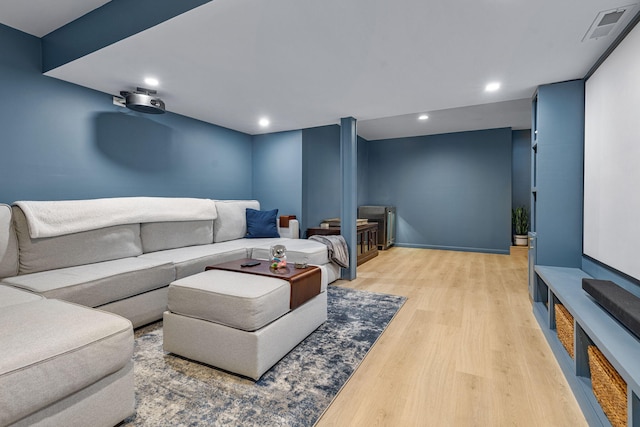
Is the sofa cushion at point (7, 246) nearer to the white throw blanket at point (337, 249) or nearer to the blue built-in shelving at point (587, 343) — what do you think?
the white throw blanket at point (337, 249)

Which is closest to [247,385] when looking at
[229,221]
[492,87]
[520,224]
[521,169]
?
[229,221]

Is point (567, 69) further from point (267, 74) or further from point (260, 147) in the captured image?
point (260, 147)

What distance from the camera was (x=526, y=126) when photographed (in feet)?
18.7

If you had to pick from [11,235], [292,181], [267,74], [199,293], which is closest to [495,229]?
[292,181]

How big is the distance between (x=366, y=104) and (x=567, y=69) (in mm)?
1819

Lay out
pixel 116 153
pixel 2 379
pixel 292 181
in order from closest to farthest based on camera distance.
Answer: pixel 2 379, pixel 116 153, pixel 292 181

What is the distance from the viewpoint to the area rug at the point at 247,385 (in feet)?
4.51

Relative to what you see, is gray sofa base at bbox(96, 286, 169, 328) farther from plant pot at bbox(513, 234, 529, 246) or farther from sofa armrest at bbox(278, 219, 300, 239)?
plant pot at bbox(513, 234, 529, 246)

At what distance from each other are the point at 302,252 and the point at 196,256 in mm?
1083

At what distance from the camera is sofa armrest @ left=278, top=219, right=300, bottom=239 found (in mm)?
4379

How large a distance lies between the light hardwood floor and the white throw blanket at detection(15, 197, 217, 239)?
244 cm

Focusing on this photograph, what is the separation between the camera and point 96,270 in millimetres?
2244

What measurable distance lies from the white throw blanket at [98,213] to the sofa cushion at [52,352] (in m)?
1.14

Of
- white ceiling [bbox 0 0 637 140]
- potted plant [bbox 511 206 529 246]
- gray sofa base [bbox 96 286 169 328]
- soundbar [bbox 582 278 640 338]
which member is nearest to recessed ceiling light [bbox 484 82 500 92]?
white ceiling [bbox 0 0 637 140]
